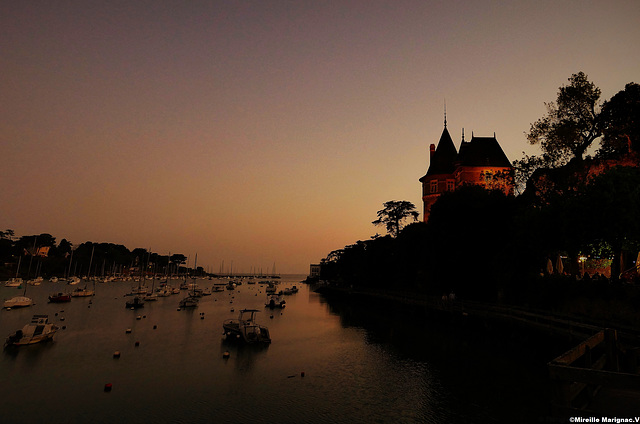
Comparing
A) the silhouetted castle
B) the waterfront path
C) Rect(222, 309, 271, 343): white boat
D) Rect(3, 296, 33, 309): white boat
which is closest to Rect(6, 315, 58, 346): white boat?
Rect(222, 309, 271, 343): white boat

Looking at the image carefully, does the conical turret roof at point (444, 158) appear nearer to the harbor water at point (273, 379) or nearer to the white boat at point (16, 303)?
the harbor water at point (273, 379)

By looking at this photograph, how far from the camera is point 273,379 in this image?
31.2m

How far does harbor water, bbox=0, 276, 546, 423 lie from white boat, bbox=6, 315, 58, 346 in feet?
4.97

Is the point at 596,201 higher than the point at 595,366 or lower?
higher

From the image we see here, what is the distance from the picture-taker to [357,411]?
2411 centimetres

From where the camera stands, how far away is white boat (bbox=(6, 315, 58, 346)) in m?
41.7

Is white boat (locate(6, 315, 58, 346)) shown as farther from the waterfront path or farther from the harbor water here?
the waterfront path

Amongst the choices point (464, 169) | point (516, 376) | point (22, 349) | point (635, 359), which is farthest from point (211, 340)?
point (464, 169)

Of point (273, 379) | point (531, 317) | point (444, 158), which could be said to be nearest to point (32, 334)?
point (273, 379)

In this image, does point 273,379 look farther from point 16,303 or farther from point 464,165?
point 16,303

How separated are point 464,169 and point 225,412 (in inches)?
2864

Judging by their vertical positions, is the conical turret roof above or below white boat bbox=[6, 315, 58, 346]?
above

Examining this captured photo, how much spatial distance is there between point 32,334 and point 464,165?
77733mm

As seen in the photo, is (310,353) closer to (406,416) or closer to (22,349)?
(406,416)
